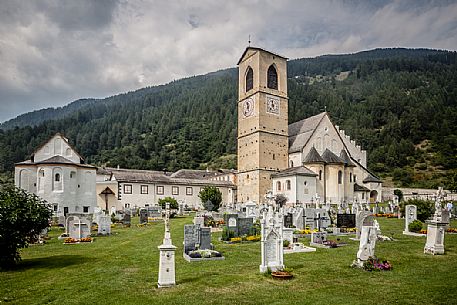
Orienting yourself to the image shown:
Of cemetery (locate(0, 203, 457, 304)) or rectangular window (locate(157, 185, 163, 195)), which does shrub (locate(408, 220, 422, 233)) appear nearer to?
cemetery (locate(0, 203, 457, 304))

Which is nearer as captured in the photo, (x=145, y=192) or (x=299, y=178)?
(x=299, y=178)

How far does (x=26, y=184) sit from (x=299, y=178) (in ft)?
103

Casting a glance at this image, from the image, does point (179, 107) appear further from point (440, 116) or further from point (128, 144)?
point (440, 116)

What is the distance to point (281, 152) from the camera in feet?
174

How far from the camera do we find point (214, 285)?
1105cm

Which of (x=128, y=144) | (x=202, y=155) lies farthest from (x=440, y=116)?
(x=128, y=144)

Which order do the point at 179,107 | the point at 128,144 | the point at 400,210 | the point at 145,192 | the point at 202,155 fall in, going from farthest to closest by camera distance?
the point at 179,107 < the point at 128,144 < the point at 202,155 < the point at 145,192 < the point at 400,210

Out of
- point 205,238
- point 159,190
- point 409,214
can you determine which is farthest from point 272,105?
point 205,238

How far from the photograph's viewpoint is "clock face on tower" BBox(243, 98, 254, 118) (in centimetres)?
5366

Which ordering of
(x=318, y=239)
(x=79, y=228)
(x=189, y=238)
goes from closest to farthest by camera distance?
(x=189, y=238) → (x=318, y=239) → (x=79, y=228)

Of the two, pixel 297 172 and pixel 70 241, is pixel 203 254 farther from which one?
pixel 297 172

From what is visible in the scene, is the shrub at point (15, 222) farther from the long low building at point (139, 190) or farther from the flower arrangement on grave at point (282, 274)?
the long low building at point (139, 190)

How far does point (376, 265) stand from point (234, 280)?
4663 mm

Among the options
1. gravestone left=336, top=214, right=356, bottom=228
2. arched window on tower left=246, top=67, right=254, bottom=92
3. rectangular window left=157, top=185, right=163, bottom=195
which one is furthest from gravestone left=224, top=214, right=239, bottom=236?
arched window on tower left=246, top=67, right=254, bottom=92
